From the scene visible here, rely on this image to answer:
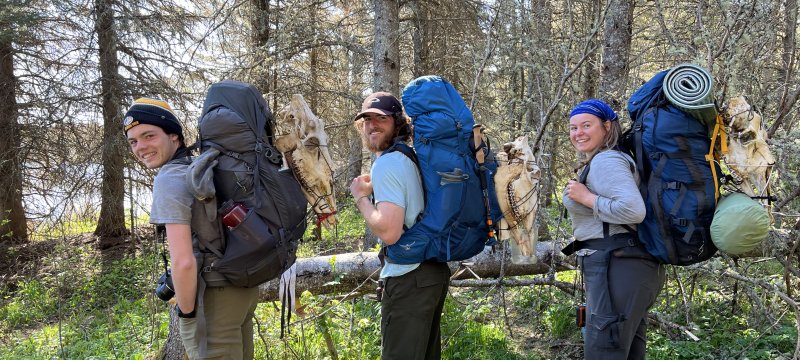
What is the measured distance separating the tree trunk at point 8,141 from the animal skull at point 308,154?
10150 millimetres

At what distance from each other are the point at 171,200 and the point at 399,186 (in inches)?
43.9

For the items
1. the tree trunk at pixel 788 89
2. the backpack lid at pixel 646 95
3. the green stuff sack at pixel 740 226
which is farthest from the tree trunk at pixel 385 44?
the green stuff sack at pixel 740 226

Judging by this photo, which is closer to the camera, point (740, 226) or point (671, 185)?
point (740, 226)

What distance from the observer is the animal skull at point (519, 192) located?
9.50 ft

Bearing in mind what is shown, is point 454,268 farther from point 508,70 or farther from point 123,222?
point 123,222

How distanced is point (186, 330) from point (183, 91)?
9.52 metres

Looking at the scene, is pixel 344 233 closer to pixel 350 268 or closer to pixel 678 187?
pixel 350 268

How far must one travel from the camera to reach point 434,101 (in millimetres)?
2783

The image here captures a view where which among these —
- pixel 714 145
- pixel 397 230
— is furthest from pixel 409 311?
pixel 714 145

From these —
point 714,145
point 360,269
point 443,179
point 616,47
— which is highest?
point 616,47

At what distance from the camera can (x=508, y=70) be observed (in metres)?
5.69

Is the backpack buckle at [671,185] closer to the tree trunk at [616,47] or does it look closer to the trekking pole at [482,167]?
the trekking pole at [482,167]

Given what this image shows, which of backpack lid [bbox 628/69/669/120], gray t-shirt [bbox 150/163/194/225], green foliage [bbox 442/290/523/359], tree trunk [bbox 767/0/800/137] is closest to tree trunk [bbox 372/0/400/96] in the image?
green foliage [bbox 442/290/523/359]

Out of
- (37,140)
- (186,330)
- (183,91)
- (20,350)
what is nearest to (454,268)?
(186,330)
